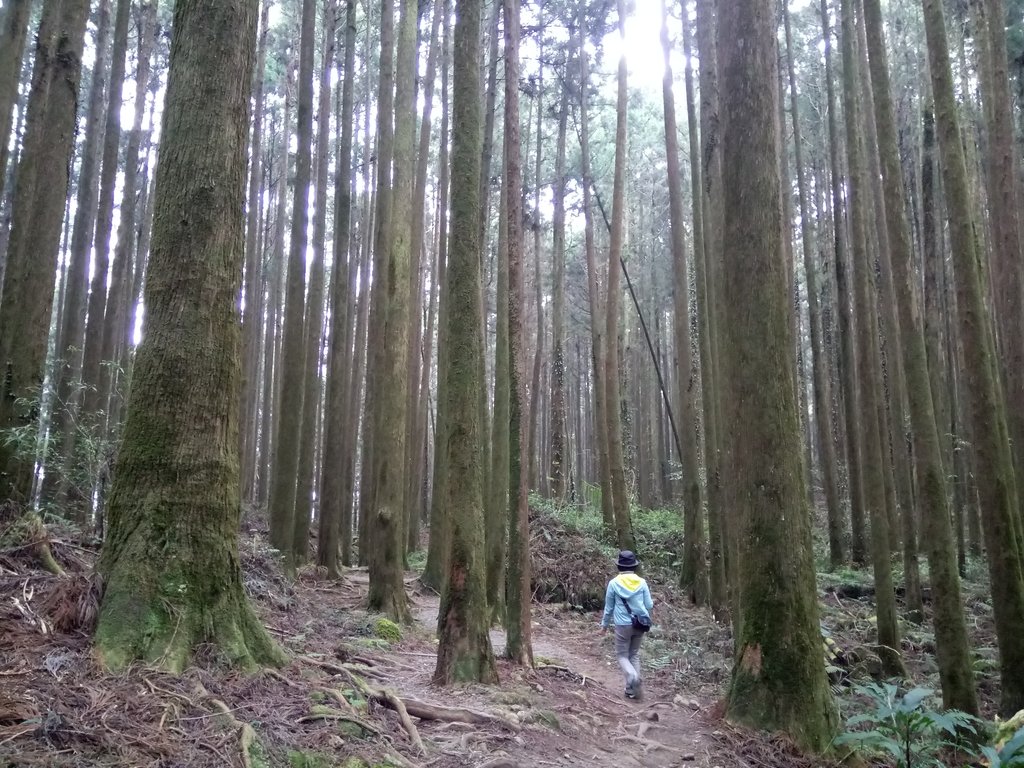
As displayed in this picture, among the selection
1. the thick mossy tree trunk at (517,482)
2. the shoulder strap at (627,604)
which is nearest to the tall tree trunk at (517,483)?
the thick mossy tree trunk at (517,482)

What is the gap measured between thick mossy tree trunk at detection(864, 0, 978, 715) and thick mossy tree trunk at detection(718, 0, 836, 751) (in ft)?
6.92

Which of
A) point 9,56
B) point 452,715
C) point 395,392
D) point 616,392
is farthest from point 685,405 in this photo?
point 9,56

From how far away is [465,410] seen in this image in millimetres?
6828

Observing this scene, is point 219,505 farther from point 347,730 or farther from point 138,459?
point 347,730

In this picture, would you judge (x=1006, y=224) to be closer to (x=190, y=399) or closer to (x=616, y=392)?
(x=616, y=392)

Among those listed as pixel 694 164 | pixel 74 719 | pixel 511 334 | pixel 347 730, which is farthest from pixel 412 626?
pixel 694 164

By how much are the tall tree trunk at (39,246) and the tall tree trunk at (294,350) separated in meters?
3.74

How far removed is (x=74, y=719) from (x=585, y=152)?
54.5 ft

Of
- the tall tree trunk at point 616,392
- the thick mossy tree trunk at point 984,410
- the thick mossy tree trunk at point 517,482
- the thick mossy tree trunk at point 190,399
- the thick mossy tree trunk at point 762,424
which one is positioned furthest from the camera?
the tall tree trunk at point 616,392

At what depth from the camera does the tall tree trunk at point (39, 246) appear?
712cm

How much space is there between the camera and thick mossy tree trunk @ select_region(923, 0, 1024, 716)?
23.1 feet

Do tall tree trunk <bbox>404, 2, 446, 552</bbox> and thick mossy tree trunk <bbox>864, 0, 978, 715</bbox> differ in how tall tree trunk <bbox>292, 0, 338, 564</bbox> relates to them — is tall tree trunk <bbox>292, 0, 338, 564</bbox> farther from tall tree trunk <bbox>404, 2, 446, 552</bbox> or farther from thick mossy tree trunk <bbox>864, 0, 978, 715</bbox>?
thick mossy tree trunk <bbox>864, 0, 978, 715</bbox>

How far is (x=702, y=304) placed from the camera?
11930 mm

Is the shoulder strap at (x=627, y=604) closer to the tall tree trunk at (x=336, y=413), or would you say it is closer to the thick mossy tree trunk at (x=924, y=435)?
the thick mossy tree trunk at (x=924, y=435)
